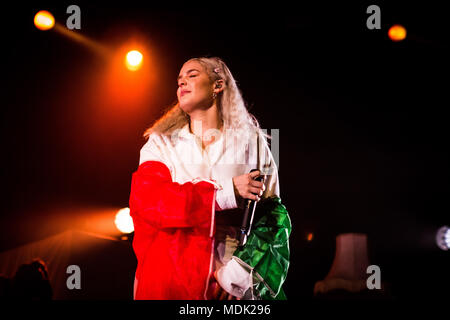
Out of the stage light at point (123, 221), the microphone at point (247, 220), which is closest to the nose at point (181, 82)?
the microphone at point (247, 220)

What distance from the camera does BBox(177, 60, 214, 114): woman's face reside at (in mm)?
1903

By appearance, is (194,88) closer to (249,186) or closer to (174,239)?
(249,186)

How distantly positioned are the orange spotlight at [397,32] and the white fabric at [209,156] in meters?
1.49

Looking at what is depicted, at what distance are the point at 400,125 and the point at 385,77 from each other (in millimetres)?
332

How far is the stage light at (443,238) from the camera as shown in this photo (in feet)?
11.8

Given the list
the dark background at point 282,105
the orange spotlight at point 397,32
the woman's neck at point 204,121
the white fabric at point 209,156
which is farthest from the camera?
the orange spotlight at point 397,32

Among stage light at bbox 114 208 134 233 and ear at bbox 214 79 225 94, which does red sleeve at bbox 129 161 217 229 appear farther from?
stage light at bbox 114 208 134 233

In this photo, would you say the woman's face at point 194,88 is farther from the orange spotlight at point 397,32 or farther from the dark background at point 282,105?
the orange spotlight at point 397,32

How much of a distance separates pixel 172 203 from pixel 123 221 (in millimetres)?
974

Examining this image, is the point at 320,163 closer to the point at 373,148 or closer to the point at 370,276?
the point at 373,148

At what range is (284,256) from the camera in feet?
5.64

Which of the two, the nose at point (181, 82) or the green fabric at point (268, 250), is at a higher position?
the nose at point (181, 82)
